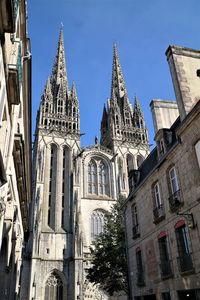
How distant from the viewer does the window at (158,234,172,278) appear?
36.0 ft

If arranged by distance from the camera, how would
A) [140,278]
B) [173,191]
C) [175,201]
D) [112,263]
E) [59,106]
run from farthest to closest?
[59,106] < [112,263] < [140,278] < [173,191] < [175,201]

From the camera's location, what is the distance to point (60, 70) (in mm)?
53594

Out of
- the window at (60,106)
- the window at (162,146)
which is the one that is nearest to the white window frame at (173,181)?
the window at (162,146)

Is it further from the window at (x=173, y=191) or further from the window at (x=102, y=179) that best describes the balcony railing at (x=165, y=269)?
the window at (x=102, y=179)

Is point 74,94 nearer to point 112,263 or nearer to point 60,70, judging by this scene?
point 60,70

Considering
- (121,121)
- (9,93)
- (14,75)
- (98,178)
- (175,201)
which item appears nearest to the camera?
(14,75)

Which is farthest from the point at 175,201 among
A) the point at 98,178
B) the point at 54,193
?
the point at 98,178

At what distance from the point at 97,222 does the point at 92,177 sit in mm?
6878

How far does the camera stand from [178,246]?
410 inches

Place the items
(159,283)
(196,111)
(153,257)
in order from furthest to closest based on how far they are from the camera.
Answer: (153,257)
(159,283)
(196,111)

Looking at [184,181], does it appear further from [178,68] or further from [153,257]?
[178,68]

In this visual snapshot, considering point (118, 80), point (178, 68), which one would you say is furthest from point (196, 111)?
point (118, 80)

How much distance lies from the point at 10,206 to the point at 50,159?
98.5 ft

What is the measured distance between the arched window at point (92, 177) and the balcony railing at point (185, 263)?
96.2 ft
